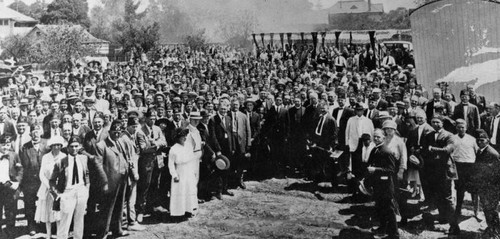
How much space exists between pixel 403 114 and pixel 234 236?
164 inches

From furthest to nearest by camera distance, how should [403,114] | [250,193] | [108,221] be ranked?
[250,193]
[403,114]
[108,221]

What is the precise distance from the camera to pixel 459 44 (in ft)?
33.2

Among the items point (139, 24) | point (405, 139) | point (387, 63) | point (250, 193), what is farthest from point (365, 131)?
point (139, 24)

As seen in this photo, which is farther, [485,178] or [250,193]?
[250,193]

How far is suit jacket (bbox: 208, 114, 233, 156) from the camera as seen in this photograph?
28.2 feet

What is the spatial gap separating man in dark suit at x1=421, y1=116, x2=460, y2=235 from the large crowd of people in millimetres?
18

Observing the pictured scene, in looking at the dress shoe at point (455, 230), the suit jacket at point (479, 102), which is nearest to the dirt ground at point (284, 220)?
the dress shoe at point (455, 230)

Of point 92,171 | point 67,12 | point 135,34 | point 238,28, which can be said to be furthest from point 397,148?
point 67,12

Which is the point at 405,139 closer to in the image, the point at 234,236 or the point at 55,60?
the point at 234,236

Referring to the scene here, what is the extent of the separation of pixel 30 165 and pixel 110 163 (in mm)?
A: 1333

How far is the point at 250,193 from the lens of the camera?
9.21 metres

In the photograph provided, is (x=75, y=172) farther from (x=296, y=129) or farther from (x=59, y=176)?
(x=296, y=129)

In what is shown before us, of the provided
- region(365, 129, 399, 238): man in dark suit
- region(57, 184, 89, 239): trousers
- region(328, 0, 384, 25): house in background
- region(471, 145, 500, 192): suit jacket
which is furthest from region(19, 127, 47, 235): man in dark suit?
region(328, 0, 384, 25): house in background

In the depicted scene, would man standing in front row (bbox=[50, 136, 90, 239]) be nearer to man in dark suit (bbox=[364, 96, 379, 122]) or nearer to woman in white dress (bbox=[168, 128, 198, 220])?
woman in white dress (bbox=[168, 128, 198, 220])
